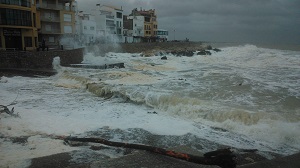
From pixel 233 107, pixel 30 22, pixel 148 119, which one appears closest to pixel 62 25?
pixel 30 22

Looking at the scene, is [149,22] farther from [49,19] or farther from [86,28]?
[49,19]

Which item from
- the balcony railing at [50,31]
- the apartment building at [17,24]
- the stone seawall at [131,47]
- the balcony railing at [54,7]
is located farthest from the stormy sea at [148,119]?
the stone seawall at [131,47]

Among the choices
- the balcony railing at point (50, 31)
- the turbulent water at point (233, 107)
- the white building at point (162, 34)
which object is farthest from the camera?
the white building at point (162, 34)

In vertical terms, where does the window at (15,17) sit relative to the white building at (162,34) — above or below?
below

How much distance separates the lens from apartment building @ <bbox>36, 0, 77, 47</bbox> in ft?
137

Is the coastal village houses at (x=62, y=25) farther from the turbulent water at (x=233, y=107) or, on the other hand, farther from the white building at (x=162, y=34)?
the turbulent water at (x=233, y=107)

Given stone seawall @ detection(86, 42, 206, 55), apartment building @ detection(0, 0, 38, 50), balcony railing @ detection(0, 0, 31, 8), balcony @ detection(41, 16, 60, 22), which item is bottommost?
stone seawall @ detection(86, 42, 206, 55)

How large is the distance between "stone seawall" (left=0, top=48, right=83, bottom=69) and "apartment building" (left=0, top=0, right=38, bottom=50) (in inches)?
105

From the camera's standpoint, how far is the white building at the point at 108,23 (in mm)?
61969

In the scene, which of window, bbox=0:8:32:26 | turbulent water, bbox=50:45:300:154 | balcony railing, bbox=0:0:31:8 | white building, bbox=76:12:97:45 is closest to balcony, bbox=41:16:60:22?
white building, bbox=76:12:97:45

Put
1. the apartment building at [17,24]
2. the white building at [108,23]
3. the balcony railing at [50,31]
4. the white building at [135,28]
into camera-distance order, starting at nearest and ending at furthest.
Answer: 1. the apartment building at [17,24]
2. the balcony railing at [50,31]
3. the white building at [108,23]
4. the white building at [135,28]

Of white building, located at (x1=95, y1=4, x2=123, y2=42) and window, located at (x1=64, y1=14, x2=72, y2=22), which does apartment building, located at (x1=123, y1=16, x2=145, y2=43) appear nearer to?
white building, located at (x1=95, y1=4, x2=123, y2=42)

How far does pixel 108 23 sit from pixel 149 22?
22110mm

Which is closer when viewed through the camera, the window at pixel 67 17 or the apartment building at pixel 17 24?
the apartment building at pixel 17 24
